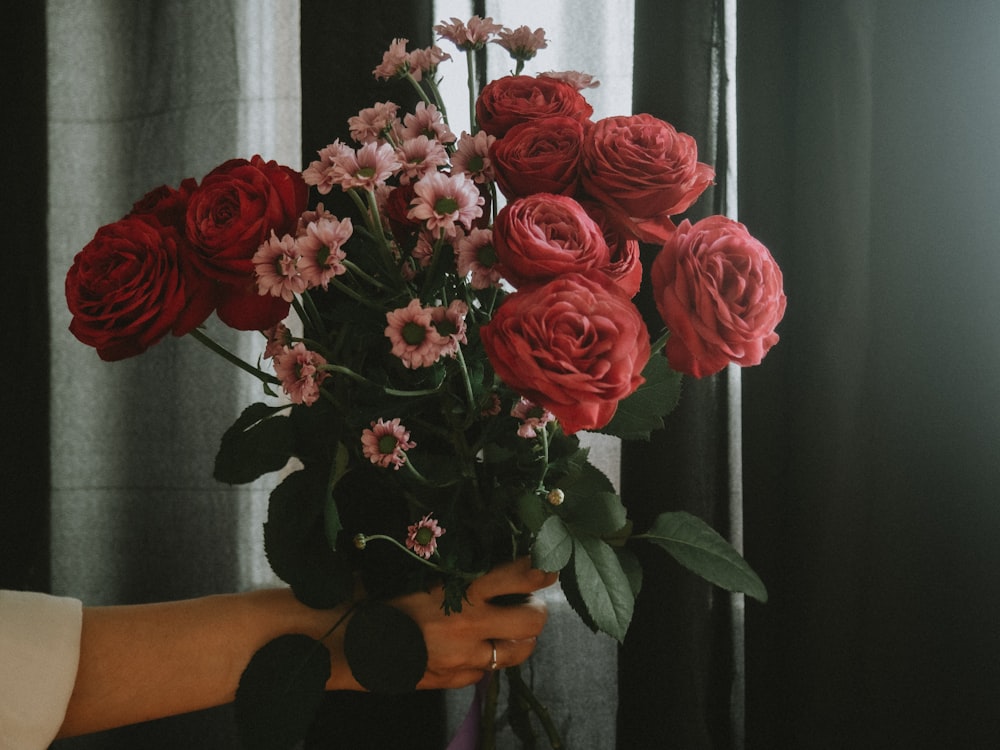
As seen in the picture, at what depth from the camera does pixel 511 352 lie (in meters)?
0.44

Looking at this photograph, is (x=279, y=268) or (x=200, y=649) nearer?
(x=279, y=268)

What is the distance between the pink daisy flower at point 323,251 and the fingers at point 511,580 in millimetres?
266

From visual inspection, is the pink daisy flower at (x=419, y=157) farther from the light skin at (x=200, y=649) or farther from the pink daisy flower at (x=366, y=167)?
the light skin at (x=200, y=649)

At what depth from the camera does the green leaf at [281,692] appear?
0.56 metres

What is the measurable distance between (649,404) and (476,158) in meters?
0.22

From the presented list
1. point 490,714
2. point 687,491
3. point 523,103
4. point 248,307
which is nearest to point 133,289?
point 248,307

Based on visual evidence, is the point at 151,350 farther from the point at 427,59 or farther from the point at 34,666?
the point at 427,59

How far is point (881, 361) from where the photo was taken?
82 cm

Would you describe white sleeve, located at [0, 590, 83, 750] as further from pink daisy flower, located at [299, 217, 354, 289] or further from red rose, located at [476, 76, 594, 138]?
red rose, located at [476, 76, 594, 138]

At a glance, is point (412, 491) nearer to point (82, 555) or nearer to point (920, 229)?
point (920, 229)

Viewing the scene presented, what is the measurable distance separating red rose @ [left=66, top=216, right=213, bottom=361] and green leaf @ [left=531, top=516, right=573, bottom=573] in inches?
10.9

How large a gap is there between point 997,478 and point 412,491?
2.03 ft

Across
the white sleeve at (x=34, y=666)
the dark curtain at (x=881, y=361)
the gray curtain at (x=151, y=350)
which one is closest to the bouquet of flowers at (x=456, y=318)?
the white sleeve at (x=34, y=666)

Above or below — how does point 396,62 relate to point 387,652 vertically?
above
